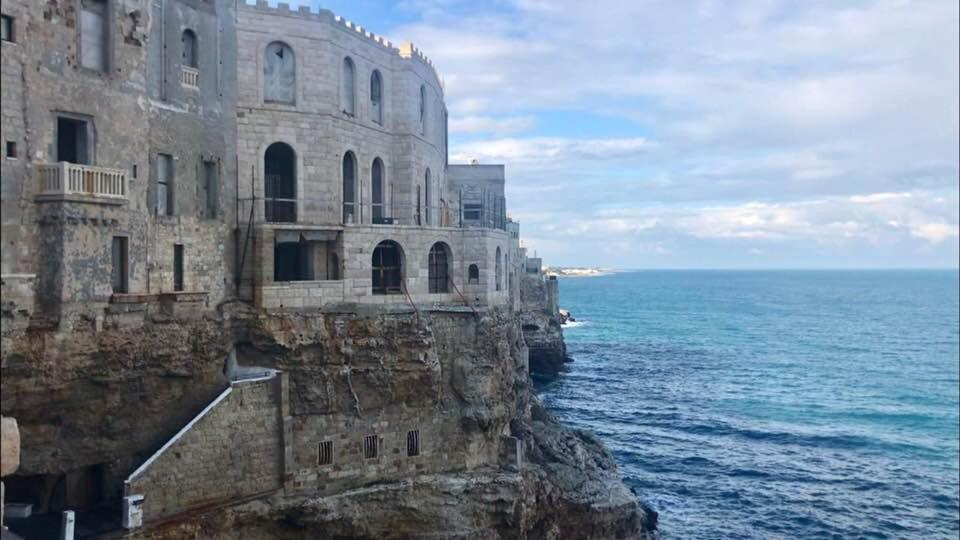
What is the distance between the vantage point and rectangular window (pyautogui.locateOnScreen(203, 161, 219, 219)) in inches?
1107

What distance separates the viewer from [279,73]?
100 feet

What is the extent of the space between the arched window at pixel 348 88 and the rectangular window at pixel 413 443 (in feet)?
44.0

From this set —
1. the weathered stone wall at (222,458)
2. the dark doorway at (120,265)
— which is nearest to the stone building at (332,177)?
the weathered stone wall at (222,458)

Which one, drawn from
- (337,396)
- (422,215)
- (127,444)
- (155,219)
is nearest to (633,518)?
(337,396)

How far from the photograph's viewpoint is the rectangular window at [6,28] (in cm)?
2102

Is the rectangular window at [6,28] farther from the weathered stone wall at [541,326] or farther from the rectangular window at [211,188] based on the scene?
the weathered stone wall at [541,326]

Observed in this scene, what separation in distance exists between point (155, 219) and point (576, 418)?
37.7 m

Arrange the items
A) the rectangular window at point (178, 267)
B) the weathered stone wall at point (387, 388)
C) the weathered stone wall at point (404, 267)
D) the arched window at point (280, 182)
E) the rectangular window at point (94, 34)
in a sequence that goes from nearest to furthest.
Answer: the rectangular window at point (94, 34) < the rectangular window at point (178, 267) < the weathered stone wall at point (387, 388) < the weathered stone wall at point (404, 267) < the arched window at point (280, 182)

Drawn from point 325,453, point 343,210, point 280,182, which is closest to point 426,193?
point 343,210

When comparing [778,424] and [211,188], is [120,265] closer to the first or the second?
[211,188]

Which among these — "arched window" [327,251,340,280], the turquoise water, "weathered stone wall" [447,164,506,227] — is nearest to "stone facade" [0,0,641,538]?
"arched window" [327,251,340,280]

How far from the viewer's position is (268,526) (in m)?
25.8

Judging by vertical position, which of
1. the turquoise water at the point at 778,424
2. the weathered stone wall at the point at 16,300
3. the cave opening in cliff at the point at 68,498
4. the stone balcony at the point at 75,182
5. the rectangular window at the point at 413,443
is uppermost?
the stone balcony at the point at 75,182

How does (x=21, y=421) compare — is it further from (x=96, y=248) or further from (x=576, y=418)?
(x=576, y=418)
